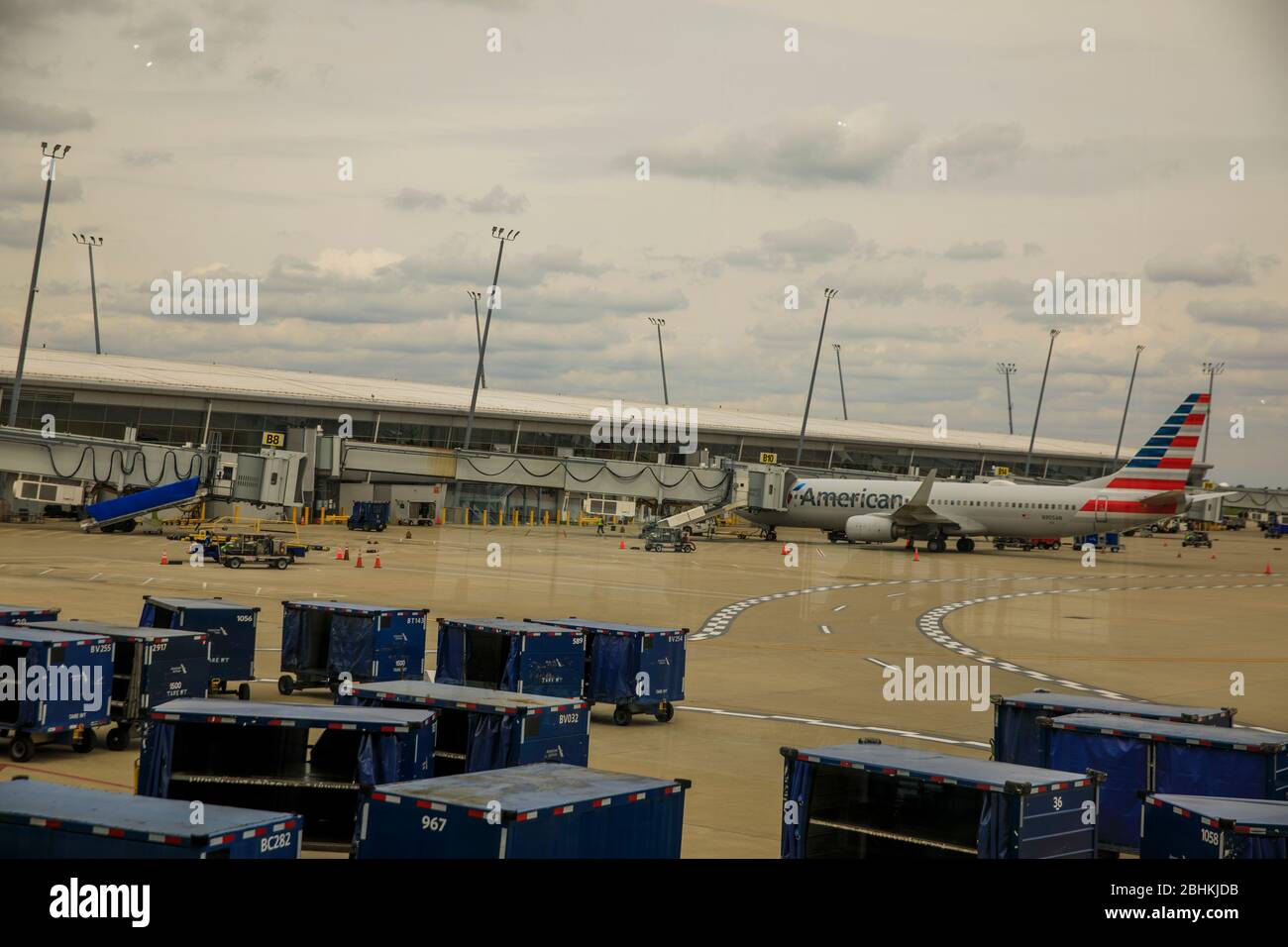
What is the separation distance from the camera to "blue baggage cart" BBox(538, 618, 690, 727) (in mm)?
25312

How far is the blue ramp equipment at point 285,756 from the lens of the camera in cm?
1537

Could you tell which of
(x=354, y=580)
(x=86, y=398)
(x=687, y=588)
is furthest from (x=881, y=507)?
(x=86, y=398)

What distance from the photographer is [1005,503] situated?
87188 mm

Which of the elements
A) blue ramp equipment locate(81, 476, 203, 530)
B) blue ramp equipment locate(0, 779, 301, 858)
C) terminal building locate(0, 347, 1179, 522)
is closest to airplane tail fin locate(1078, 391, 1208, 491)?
terminal building locate(0, 347, 1179, 522)

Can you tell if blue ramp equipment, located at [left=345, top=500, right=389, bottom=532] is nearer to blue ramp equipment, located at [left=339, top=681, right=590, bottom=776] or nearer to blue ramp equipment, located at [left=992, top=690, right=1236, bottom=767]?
blue ramp equipment, located at [left=339, top=681, right=590, bottom=776]

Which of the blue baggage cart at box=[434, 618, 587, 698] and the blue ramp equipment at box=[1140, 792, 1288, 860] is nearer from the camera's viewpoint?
the blue ramp equipment at box=[1140, 792, 1288, 860]

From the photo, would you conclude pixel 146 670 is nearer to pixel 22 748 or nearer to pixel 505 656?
pixel 22 748

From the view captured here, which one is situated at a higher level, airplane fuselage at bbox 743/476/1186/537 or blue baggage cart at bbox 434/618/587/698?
airplane fuselage at bbox 743/476/1186/537

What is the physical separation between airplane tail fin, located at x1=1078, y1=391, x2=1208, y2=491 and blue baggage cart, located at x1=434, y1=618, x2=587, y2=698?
63447 mm

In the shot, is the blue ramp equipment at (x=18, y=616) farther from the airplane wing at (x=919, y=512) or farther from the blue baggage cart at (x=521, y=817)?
the airplane wing at (x=919, y=512)

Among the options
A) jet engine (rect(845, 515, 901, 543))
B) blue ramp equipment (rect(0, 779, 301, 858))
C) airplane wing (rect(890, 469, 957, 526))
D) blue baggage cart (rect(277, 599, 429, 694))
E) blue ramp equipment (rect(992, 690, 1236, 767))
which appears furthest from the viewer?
jet engine (rect(845, 515, 901, 543))

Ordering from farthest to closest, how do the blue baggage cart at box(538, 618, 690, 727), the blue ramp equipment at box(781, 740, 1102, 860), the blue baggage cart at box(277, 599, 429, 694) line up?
the blue baggage cart at box(277, 599, 429, 694) → the blue baggage cart at box(538, 618, 690, 727) → the blue ramp equipment at box(781, 740, 1102, 860)

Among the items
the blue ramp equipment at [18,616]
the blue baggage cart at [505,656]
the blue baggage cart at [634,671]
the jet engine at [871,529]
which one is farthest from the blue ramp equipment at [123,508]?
the blue baggage cart at [634,671]
